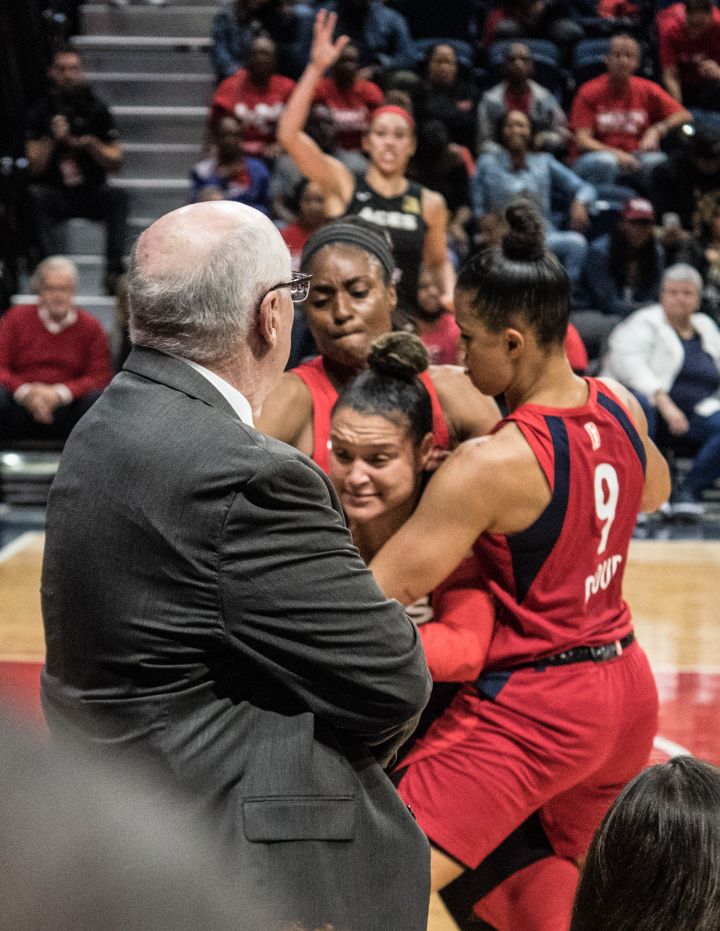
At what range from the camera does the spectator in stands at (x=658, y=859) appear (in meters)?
1.32

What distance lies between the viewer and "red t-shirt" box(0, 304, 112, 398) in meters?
7.27

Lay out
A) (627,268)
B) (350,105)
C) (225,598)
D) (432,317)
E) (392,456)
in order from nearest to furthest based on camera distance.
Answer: (225,598), (392,456), (432,317), (627,268), (350,105)

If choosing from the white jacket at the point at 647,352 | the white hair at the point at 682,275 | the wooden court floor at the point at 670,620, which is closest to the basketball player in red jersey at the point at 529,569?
the wooden court floor at the point at 670,620

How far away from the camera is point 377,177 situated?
616 cm

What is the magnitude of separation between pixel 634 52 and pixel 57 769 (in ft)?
31.0

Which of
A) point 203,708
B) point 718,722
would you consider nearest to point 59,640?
point 203,708

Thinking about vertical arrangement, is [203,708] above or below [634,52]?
above

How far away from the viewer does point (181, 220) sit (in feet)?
5.31

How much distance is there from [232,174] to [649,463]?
20.1ft

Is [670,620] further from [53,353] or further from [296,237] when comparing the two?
[53,353]

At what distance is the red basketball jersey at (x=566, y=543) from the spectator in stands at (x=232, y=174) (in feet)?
19.8

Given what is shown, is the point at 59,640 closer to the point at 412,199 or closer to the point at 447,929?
the point at 447,929

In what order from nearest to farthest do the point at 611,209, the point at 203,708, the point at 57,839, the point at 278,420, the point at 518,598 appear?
1. the point at 57,839
2. the point at 203,708
3. the point at 518,598
4. the point at 278,420
5. the point at 611,209

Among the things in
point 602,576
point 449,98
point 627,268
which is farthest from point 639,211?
point 602,576
